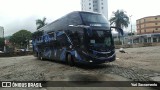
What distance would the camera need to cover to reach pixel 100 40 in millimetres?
13516

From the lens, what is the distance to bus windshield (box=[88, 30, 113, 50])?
13.2 m

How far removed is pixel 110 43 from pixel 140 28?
84.9 m

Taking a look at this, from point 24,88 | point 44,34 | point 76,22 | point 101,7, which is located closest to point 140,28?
point 101,7

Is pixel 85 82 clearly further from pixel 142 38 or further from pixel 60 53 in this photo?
pixel 142 38

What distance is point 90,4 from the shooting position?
394 feet

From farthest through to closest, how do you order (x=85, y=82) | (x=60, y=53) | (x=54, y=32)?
(x=54, y=32), (x=60, y=53), (x=85, y=82)

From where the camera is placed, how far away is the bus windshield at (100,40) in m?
13.2

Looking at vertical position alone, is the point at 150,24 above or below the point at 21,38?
above

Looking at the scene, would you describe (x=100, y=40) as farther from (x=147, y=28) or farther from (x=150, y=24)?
(x=147, y=28)

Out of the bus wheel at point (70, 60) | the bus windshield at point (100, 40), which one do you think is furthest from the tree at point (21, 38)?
the bus windshield at point (100, 40)

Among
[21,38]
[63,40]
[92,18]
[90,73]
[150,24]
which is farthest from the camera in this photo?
[21,38]

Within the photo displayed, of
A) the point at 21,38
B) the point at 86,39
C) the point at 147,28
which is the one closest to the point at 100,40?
the point at 86,39

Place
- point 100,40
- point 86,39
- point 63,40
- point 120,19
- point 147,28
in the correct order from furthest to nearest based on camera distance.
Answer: point 147,28
point 120,19
point 63,40
point 100,40
point 86,39

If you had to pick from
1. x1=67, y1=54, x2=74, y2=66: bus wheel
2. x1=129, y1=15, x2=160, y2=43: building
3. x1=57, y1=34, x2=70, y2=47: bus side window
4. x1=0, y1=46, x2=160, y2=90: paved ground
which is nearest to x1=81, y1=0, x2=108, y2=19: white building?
x1=129, y1=15, x2=160, y2=43: building
